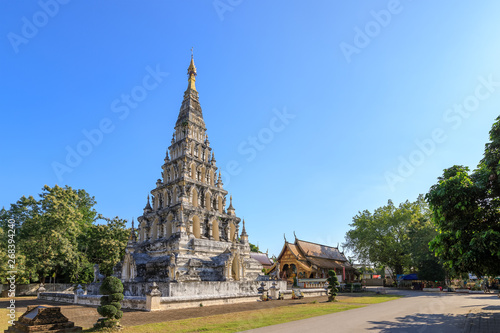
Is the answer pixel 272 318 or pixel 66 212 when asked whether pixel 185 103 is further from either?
pixel 272 318

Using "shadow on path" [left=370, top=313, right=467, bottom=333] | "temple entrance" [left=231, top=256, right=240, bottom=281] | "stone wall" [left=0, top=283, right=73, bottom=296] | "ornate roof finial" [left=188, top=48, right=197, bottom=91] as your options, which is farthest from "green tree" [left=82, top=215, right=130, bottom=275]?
"shadow on path" [left=370, top=313, right=467, bottom=333]

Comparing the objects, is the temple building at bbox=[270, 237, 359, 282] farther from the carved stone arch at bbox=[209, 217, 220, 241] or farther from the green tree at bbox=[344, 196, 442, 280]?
the carved stone arch at bbox=[209, 217, 220, 241]

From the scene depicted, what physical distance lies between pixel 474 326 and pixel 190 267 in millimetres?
17994

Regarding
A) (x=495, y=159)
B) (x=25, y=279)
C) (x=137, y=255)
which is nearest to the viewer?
(x=495, y=159)

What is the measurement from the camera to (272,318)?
14.0 meters

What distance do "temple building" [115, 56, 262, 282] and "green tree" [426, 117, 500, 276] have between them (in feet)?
55.0

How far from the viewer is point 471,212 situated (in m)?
12.9

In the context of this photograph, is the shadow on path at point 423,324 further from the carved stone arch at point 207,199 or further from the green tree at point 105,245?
the green tree at point 105,245

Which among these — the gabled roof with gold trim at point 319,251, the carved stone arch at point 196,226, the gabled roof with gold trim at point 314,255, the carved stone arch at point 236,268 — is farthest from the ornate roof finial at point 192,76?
the gabled roof with gold trim at point 319,251

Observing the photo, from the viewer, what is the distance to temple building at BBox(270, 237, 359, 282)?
41.8 metres

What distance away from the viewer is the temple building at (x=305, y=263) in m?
41.8

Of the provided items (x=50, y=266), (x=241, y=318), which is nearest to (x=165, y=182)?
(x=50, y=266)

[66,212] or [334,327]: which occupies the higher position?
[66,212]

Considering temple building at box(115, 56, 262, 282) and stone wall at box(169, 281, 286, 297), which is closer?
stone wall at box(169, 281, 286, 297)
